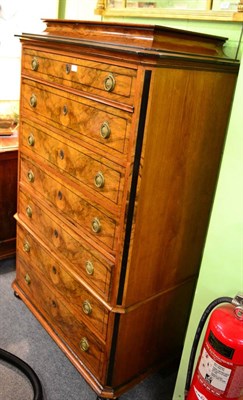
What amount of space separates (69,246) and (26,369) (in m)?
0.61

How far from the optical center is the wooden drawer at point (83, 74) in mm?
1135

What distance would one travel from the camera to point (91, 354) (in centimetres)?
162

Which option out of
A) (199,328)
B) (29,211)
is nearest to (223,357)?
(199,328)

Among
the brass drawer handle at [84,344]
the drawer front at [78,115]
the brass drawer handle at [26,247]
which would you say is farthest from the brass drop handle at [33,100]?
the brass drawer handle at [84,344]

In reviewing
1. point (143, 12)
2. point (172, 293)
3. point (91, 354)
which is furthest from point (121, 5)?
point (91, 354)

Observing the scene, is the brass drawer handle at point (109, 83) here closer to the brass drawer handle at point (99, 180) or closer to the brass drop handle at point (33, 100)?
the brass drawer handle at point (99, 180)

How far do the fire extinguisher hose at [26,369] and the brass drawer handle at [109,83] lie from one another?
4.15 ft

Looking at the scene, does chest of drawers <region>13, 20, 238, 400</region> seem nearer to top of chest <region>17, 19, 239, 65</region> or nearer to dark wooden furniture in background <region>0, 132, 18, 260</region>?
top of chest <region>17, 19, 239, 65</region>

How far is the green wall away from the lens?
116 cm

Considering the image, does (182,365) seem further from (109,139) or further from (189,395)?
(109,139)

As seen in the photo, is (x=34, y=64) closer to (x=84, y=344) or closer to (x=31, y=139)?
(x=31, y=139)

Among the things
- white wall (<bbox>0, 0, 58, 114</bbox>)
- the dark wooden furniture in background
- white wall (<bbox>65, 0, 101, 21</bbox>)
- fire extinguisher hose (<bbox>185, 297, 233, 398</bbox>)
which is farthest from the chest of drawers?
white wall (<bbox>0, 0, 58, 114</bbox>)

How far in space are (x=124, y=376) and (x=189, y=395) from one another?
44 centimetres

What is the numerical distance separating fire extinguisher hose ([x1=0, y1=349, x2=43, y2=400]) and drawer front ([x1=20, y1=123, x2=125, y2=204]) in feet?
2.95
